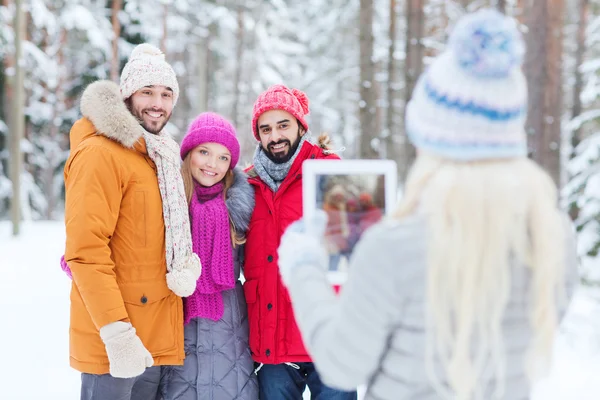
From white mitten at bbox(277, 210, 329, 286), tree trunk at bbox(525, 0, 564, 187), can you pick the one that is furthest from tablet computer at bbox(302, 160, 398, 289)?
tree trunk at bbox(525, 0, 564, 187)


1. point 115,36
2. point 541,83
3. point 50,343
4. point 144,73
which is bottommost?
point 50,343

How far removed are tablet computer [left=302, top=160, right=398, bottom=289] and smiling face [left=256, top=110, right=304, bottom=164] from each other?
130 centimetres

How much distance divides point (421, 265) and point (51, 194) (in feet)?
67.4

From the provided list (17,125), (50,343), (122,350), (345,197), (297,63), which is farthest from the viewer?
(297,63)

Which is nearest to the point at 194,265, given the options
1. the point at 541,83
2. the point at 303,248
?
the point at 303,248

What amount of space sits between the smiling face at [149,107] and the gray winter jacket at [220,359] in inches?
24.2

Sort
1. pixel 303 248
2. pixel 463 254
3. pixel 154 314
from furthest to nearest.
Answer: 1. pixel 154 314
2. pixel 303 248
3. pixel 463 254

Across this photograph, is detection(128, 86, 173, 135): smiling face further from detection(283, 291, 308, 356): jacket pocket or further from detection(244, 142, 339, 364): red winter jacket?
detection(283, 291, 308, 356): jacket pocket

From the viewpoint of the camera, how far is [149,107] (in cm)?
332

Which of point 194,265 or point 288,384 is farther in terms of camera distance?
point 288,384

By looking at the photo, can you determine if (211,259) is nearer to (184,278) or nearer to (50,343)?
(184,278)

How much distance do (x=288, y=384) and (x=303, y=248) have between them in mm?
1772

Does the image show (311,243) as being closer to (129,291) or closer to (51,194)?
(129,291)

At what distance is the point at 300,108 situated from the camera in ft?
12.3
